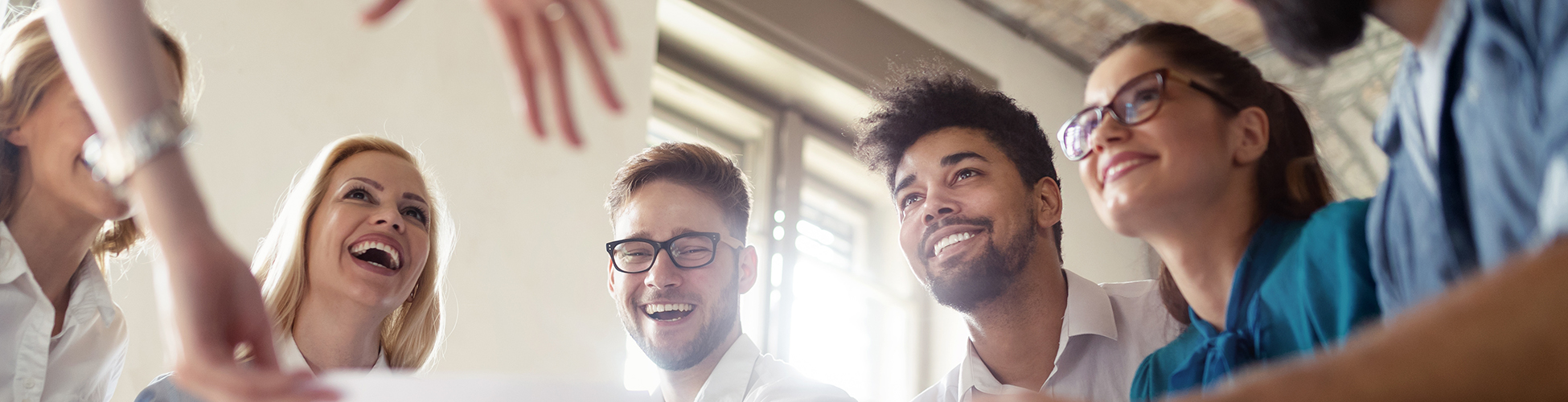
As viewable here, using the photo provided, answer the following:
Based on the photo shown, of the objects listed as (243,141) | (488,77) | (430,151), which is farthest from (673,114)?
(243,141)

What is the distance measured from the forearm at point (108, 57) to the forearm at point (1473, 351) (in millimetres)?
681

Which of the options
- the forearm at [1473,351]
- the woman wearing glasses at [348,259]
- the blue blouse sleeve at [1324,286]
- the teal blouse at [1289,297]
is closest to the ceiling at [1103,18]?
the woman wearing glasses at [348,259]

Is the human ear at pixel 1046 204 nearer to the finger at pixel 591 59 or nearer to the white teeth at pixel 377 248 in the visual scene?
the white teeth at pixel 377 248

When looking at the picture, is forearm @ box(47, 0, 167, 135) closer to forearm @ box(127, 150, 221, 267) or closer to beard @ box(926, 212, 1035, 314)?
forearm @ box(127, 150, 221, 267)

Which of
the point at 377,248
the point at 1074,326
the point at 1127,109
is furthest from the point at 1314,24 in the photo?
the point at 377,248

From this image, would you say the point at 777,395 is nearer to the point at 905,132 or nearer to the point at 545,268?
the point at 905,132

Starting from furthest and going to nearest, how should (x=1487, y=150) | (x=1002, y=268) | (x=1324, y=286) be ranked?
(x=1002, y=268) → (x=1324, y=286) → (x=1487, y=150)

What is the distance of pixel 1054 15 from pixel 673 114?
5.84 ft

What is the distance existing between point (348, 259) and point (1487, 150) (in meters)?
1.53

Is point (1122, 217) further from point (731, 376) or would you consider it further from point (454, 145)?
point (454, 145)

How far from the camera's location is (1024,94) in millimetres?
4152

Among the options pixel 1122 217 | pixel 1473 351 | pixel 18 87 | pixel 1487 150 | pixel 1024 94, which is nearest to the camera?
pixel 1473 351

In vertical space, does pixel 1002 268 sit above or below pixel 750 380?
above

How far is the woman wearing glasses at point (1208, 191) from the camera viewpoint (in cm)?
97
